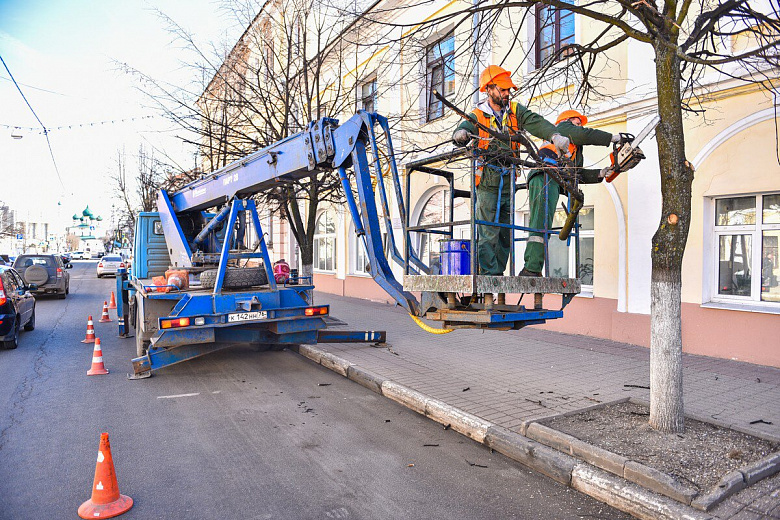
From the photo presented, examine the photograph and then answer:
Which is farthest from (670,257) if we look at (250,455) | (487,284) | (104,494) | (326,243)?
(326,243)

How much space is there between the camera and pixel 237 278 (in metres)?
7.70

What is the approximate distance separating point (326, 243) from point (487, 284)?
1636 cm

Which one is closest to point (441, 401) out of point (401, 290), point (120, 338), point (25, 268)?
point (401, 290)

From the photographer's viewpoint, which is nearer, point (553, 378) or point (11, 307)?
point (553, 378)

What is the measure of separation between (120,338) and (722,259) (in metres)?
11.2

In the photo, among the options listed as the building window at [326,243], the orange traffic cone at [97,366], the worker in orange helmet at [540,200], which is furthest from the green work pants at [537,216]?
the building window at [326,243]

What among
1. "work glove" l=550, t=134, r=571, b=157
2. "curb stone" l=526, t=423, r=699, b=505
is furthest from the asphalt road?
"work glove" l=550, t=134, r=571, b=157

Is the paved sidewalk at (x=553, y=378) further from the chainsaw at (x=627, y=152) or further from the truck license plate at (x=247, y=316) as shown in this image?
the chainsaw at (x=627, y=152)

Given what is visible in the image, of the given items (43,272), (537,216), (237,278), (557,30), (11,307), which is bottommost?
(11,307)

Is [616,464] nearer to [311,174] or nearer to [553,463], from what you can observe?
[553,463]

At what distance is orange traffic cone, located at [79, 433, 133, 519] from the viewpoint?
139 inches

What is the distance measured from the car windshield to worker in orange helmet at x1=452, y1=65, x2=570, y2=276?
67.2 feet

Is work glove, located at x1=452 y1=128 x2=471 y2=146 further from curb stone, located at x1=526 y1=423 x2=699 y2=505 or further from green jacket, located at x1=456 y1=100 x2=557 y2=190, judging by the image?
curb stone, located at x1=526 y1=423 x2=699 y2=505

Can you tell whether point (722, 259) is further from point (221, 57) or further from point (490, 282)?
point (221, 57)
